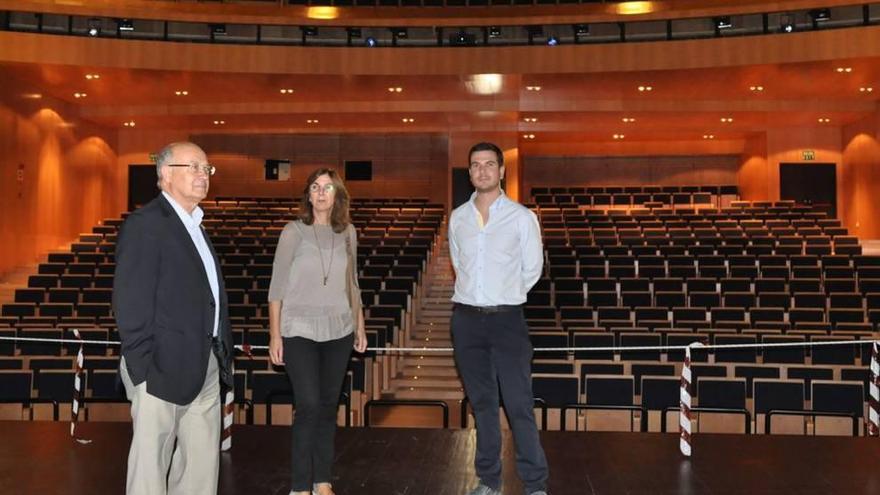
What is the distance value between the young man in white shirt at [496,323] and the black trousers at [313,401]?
19.1 inches

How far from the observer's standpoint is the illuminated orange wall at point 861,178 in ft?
56.6

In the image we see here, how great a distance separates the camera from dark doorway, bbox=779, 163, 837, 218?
62.9 ft

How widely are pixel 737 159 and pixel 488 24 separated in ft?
35.4

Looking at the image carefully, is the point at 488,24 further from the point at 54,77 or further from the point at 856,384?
the point at 856,384

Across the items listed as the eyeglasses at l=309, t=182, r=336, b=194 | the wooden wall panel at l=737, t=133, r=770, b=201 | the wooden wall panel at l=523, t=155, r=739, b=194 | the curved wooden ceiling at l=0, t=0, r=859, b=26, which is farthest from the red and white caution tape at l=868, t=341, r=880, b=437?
the wooden wall panel at l=523, t=155, r=739, b=194

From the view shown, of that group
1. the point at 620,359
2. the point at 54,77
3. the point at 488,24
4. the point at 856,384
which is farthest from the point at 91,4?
the point at 856,384

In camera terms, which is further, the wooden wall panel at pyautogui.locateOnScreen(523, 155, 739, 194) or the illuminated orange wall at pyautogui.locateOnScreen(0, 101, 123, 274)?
the wooden wall panel at pyautogui.locateOnScreen(523, 155, 739, 194)

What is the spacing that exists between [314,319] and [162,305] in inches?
33.0

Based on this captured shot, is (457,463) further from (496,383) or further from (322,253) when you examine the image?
(322,253)

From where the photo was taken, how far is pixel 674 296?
1024cm

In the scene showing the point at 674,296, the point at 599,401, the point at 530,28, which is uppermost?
the point at 530,28

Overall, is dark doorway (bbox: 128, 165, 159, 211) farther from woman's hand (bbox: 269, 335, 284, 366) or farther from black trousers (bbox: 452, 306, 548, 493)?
black trousers (bbox: 452, 306, 548, 493)

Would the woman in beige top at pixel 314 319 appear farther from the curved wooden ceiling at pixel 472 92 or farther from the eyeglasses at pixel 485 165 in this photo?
the curved wooden ceiling at pixel 472 92

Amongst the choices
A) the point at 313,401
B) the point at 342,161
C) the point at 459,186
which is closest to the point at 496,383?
the point at 313,401
